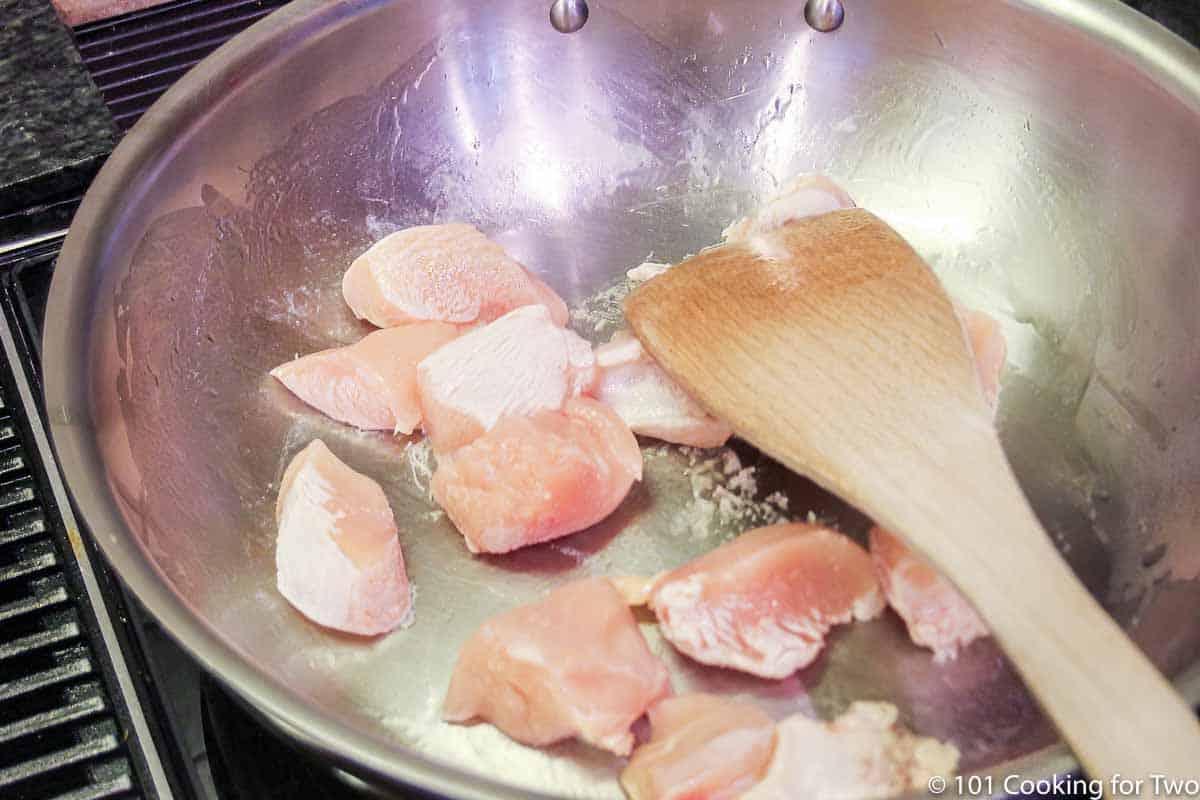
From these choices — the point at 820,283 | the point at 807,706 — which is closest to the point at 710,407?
the point at 820,283

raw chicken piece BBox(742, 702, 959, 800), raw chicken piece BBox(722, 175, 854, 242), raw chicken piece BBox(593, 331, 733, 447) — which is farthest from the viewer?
raw chicken piece BBox(722, 175, 854, 242)

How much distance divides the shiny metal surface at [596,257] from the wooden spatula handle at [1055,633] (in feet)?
0.15

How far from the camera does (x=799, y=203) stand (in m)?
1.38

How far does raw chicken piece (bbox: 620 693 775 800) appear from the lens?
90 centimetres

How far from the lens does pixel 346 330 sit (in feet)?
4.58

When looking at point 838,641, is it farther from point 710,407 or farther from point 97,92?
point 97,92

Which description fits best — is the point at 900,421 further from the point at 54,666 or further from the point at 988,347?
the point at 54,666

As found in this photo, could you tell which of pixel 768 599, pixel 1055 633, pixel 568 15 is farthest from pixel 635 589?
pixel 568 15

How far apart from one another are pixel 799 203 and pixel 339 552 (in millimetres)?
739

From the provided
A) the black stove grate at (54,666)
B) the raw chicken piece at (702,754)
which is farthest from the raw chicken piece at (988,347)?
the black stove grate at (54,666)

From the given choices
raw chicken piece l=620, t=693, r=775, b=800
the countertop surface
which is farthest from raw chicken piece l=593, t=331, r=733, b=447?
the countertop surface

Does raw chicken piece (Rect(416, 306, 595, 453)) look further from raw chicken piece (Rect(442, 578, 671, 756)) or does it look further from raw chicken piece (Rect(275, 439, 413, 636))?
raw chicken piece (Rect(442, 578, 671, 756))

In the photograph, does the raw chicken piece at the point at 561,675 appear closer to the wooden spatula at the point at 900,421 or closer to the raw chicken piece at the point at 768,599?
the raw chicken piece at the point at 768,599

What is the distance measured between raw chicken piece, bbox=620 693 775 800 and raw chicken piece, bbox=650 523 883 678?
83mm
